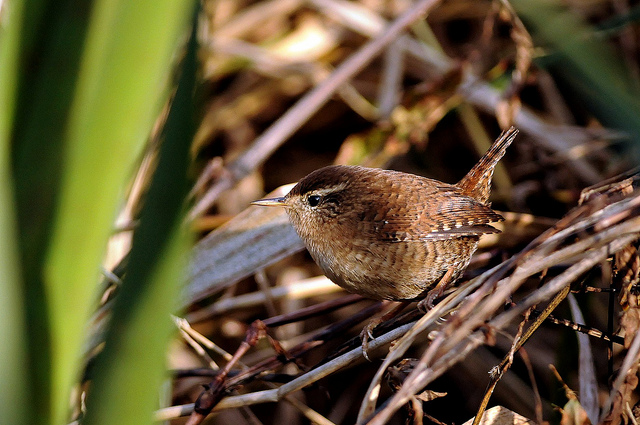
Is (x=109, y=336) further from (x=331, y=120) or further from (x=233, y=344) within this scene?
(x=331, y=120)

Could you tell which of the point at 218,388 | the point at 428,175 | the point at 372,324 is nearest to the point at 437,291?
Answer: the point at 372,324

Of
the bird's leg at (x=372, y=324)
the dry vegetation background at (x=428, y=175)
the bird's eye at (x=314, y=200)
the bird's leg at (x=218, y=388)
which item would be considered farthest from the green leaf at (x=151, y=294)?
the bird's eye at (x=314, y=200)

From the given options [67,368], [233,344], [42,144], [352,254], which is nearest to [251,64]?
[233,344]

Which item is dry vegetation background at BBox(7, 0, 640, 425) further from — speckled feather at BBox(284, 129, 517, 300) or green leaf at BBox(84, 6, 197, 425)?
speckled feather at BBox(284, 129, 517, 300)

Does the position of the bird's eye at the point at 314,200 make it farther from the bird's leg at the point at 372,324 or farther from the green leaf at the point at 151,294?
the green leaf at the point at 151,294

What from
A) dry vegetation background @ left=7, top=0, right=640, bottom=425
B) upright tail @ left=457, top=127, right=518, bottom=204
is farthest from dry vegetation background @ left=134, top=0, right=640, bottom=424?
upright tail @ left=457, top=127, right=518, bottom=204
